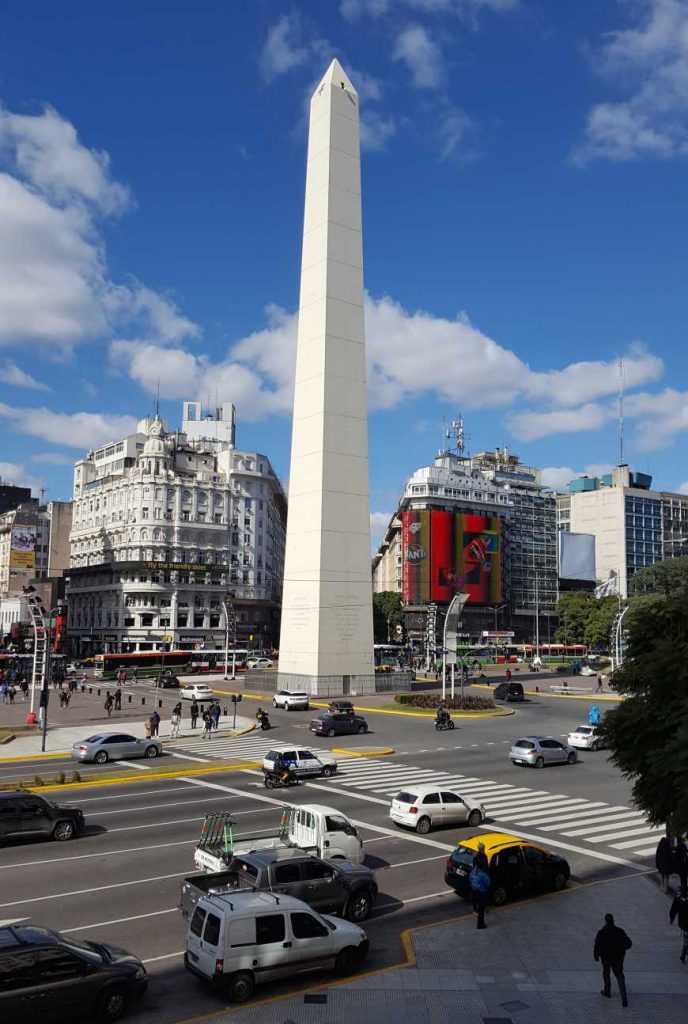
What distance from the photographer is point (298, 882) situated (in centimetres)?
1485

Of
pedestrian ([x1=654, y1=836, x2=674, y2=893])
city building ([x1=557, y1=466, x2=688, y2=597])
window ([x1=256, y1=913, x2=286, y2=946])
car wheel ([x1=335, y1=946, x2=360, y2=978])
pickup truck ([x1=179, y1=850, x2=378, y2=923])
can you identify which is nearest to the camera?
window ([x1=256, y1=913, x2=286, y2=946])

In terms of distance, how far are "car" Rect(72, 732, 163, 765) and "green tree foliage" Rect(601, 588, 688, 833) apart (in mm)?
25027

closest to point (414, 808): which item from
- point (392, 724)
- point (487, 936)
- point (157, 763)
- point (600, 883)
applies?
point (600, 883)

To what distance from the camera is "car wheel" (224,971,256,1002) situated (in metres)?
11.9

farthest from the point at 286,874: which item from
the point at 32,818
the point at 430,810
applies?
the point at 32,818

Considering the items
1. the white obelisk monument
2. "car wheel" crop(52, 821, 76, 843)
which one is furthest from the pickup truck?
the white obelisk monument

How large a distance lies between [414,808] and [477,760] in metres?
13.8

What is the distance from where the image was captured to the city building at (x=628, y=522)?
566 feet

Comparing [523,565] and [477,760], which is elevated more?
[523,565]

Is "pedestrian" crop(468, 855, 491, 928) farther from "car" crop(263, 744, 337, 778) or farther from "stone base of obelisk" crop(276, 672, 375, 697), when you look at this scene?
"stone base of obelisk" crop(276, 672, 375, 697)

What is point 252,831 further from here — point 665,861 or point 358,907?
point 665,861

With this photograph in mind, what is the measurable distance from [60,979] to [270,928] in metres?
2.91

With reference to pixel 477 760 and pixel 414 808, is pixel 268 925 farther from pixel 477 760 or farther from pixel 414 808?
pixel 477 760

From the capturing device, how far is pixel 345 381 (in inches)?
2406
